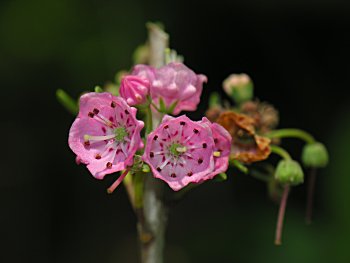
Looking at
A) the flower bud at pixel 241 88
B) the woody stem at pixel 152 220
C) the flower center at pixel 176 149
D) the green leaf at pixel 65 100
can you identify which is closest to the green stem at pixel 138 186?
the woody stem at pixel 152 220

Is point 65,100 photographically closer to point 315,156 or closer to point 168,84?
point 168,84

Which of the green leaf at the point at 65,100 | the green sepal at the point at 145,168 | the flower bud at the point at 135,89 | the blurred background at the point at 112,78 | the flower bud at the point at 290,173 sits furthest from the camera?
the blurred background at the point at 112,78

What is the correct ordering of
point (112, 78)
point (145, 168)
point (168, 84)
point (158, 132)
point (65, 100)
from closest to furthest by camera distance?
point (145, 168)
point (158, 132)
point (168, 84)
point (65, 100)
point (112, 78)

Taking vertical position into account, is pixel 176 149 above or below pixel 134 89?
below

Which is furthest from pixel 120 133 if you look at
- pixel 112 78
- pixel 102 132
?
pixel 112 78

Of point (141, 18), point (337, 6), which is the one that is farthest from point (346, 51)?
point (141, 18)

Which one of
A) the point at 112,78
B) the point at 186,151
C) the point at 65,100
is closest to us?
the point at 186,151

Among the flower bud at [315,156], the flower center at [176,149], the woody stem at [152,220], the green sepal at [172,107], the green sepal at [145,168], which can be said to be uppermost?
the green sepal at [172,107]

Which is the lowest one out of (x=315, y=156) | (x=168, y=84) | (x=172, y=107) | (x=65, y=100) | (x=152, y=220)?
(x=152, y=220)

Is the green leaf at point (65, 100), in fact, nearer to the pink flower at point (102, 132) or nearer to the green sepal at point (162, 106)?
the pink flower at point (102, 132)

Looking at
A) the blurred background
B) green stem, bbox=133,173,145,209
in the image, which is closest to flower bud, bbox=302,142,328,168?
green stem, bbox=133,173,145,209
